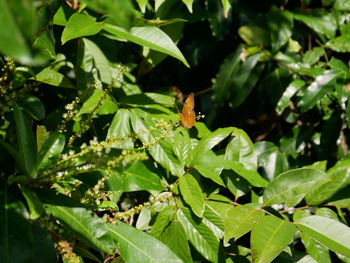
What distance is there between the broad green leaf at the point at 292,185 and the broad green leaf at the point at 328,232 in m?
0.08

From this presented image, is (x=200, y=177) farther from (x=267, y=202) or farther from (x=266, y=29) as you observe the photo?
(x=266, y=29)

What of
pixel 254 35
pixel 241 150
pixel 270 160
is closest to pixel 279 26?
pixel 254 35

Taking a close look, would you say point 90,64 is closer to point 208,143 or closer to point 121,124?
point 121,124

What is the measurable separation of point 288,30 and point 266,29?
105 mm

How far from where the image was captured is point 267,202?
1.30 metres

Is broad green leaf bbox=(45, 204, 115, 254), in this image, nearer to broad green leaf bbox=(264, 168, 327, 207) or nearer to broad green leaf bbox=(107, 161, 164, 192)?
broad green leaf bbox=(107, 161, 164, 192)

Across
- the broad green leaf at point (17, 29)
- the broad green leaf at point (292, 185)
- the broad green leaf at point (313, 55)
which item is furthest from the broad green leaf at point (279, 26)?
the broad green leaf at point (17, 29)

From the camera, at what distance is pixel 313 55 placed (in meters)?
1.94

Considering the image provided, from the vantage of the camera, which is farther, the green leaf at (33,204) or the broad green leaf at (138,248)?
the broad green leaf at (138,248)

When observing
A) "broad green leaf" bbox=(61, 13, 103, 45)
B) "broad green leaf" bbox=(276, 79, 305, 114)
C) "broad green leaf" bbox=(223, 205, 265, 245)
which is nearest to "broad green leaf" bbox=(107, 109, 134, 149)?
"broad green leaf" bbox=(61, 13, 103, 45)

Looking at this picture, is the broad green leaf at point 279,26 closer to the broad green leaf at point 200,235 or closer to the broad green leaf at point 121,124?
the broad green leaf at point 121,124

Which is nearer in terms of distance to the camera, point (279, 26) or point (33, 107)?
point (33, 107)

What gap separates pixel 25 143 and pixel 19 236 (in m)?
0.18

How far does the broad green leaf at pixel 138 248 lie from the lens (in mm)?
996
